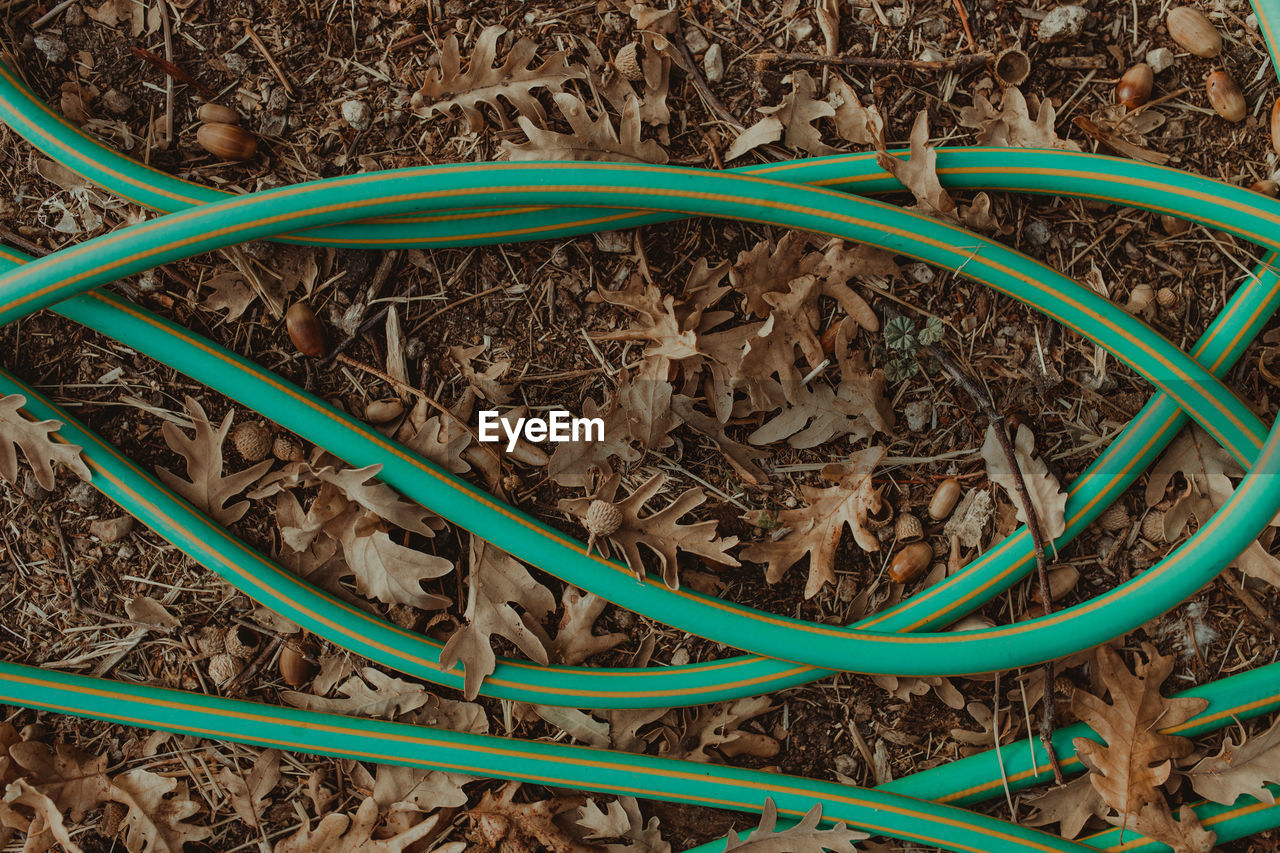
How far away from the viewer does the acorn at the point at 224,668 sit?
6.34 feet

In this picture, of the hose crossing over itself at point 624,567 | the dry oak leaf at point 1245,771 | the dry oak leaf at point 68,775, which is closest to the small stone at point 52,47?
the hose crossing over itself at point 624,567

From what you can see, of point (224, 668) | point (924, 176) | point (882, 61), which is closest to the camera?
point (924, 176)

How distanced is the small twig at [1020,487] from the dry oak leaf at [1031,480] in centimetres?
2

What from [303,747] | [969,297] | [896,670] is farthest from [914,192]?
[303,747]

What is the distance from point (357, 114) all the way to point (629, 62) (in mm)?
688

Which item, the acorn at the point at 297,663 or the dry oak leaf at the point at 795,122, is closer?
the dry oak leaf at the point at 795,122

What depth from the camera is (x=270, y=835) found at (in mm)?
1939

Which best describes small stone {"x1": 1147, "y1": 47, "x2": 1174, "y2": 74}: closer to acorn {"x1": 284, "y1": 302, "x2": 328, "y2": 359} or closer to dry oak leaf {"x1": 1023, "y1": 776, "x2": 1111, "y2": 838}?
dry oak leaf {"x1": 1023, "y1": 776, "x2": 1111, "y2": 838}

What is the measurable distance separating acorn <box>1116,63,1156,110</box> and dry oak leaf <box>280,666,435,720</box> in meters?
2.27

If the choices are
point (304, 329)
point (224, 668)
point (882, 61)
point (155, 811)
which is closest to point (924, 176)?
point (882, 61)

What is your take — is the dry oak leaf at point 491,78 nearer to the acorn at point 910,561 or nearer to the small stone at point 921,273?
the small stone at point 921,273

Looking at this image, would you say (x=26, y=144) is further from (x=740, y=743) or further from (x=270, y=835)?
(x=740, y=743)

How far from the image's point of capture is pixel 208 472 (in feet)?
6.23

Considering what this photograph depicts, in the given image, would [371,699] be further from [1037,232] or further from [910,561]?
[1037,232]
